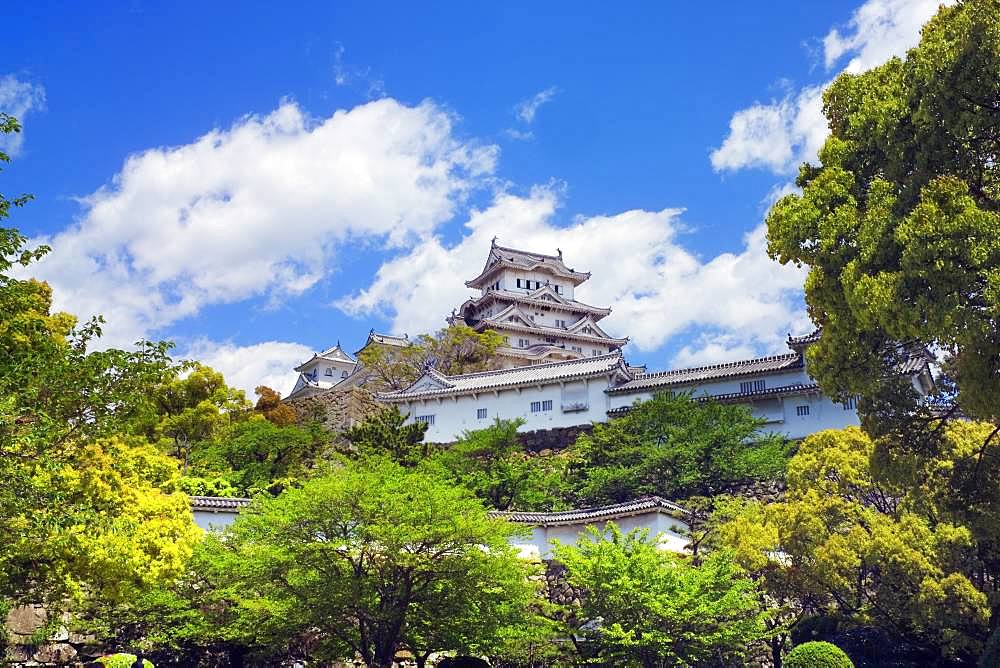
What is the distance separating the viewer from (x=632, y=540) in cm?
2002

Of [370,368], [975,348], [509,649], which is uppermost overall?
[370,368]

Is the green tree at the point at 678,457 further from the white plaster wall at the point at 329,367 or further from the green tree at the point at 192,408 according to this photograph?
the white plaster wall at the point at 329,367

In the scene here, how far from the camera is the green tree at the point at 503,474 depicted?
3117cm

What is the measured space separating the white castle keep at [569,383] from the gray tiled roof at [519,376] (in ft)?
0.20

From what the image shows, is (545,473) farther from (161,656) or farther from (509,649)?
(161,656)

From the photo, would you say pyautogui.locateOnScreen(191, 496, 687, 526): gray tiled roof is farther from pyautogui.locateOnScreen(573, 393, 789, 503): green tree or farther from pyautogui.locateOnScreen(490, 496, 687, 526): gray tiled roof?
pyautogui.locateOnScreen(573, 393, 789, 503): green tree

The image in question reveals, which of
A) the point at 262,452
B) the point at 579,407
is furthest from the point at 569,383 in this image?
the point at 262,452

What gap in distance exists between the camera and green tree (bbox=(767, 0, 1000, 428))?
11.1 meters

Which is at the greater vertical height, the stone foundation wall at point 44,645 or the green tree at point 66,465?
the green tree at point 66,465

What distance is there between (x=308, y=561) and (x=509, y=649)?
509 centimetres

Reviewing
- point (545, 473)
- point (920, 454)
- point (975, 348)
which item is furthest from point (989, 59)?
point (545, 473)

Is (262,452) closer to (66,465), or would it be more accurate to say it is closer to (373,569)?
(373,569)

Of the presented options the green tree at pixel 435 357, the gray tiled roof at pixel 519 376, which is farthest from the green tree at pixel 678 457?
the green tree at pixel 435 357

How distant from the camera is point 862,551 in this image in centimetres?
1953
